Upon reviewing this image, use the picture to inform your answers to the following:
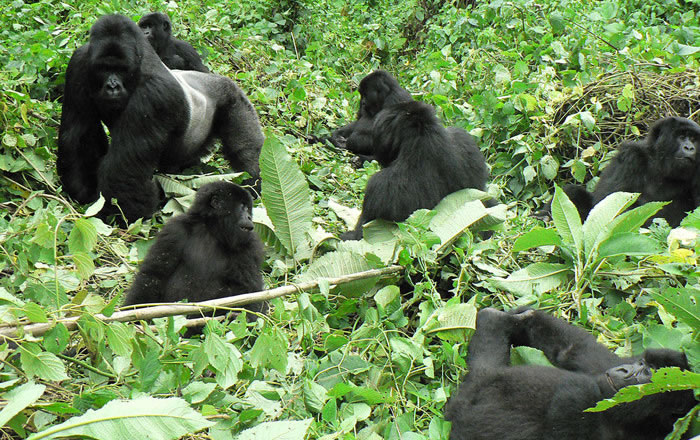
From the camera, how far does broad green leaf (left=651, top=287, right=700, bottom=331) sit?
2979 millimetres

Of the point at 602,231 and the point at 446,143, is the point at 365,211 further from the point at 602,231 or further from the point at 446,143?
the point at 602,231

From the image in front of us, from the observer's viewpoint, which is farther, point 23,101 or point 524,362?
point 23,101

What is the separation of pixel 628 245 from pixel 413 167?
1.46 metres

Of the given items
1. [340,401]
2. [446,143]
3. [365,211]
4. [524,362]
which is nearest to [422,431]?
[340,401]

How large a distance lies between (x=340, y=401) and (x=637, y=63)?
466cm

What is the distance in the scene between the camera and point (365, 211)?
468cm

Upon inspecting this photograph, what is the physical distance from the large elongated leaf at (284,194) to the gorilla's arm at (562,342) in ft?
4.16

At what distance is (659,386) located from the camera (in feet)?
8.59

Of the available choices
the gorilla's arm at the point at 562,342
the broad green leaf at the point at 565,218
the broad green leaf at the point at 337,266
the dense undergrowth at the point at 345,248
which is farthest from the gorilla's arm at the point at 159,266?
the broad green leaf at the point at 565,218

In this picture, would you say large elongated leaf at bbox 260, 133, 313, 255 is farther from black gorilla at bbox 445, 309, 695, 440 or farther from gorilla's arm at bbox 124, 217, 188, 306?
black gorilla at bbox 445, 309, 695, 440

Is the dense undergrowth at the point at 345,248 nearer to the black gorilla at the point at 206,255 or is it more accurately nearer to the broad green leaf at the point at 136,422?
the broad green leaf at the point at 136,422

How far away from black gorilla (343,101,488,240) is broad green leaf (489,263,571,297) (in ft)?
2.85

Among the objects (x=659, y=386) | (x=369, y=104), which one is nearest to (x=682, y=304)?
(x=659, y=386)

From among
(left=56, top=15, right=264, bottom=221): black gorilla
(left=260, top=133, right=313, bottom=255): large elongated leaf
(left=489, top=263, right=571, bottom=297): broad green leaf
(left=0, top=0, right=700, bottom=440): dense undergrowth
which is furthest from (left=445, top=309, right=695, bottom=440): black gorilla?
(left=56, top=15, right=264, bottom=221): black gorilla
